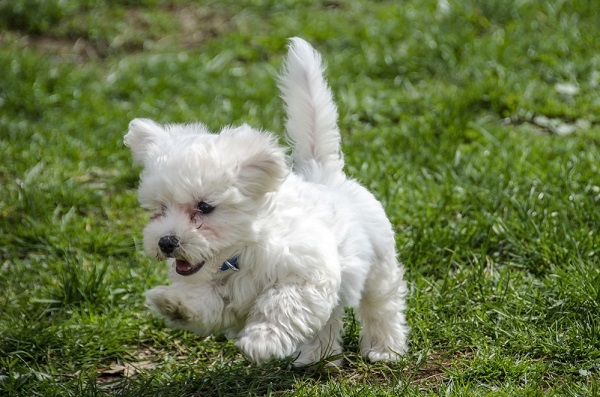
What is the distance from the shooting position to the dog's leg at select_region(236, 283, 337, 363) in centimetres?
358

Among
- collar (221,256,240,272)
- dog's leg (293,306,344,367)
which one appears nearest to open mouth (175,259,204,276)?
collar (221,256,240,272)

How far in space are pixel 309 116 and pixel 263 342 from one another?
1.19 meters

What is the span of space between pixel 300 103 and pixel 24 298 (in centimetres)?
185

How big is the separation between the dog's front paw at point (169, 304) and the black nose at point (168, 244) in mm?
171

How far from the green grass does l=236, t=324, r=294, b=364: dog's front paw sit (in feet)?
1.11

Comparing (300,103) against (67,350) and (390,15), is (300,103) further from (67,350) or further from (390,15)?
(390,15)

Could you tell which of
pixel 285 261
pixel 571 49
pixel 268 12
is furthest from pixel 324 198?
pixel 268 12

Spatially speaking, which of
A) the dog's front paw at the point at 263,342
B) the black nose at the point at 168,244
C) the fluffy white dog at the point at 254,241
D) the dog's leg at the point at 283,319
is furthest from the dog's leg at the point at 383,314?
the black nose at the point at 168,244

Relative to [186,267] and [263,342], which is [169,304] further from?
[263,342]

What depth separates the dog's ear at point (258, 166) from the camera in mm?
3686

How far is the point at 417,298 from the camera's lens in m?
4.65

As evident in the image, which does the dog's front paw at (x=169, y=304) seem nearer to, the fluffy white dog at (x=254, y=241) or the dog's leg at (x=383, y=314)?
the fluffy white dog at (x=254, y=241)

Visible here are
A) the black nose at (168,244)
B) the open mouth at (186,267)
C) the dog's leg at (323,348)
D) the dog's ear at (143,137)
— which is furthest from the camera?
the dog's leg at (323,348)

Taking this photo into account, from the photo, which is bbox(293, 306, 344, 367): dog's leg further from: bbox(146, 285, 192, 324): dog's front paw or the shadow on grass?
bbox(146, 285, 192, 324): dog's front paw
